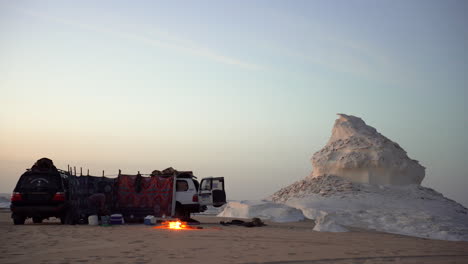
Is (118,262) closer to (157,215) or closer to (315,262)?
(315,262)

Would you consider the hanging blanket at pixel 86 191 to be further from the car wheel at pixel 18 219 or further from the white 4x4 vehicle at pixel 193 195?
the white 4x4 vehicle at pixel 193 195

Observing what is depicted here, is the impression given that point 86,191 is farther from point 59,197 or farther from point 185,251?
point 185,251

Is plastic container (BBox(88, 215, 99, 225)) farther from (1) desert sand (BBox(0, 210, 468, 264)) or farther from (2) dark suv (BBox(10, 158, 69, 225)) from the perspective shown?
(1) desert sand (BBox(0, 210, 468, 264))

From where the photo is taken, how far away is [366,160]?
118ft

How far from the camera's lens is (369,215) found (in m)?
25.8

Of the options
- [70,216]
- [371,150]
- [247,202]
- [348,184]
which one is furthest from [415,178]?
[70,216]

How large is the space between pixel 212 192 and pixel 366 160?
19.0 meters

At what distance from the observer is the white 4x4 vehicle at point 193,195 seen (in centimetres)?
2050

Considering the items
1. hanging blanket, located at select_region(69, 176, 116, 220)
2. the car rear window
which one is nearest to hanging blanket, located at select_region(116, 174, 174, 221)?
hanging blanket, located at select_region(69, 176, 116, 220)

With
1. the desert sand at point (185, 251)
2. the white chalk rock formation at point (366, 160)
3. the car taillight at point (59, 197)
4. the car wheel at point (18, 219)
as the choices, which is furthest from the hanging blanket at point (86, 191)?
the white chalk rock formation at point (366, 160)

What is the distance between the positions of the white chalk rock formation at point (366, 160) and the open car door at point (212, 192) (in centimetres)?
1788

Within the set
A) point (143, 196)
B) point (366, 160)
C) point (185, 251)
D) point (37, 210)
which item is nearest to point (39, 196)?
point (37, 210)

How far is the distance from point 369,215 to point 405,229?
406 cm

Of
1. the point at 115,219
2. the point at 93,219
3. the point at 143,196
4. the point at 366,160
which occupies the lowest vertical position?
the point at 115,219
